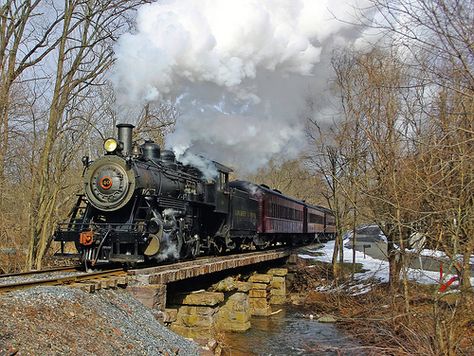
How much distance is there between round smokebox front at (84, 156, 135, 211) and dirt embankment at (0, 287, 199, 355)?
315cm

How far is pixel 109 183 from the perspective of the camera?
11727 millimetres

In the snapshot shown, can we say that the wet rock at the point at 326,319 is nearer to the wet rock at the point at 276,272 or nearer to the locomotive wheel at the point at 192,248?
the wet rock at the point at 276,272

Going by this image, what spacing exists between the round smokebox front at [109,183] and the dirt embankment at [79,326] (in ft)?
10.3

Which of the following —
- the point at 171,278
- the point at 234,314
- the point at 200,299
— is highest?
the point at 171,278

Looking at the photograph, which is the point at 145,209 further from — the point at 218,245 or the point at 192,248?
the point at 218,245

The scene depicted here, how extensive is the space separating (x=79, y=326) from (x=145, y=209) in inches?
199

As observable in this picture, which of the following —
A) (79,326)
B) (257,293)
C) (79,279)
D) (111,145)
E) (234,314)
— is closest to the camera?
(79,326)

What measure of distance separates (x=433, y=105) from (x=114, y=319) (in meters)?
6.17

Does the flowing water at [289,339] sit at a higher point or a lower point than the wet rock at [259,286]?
lower

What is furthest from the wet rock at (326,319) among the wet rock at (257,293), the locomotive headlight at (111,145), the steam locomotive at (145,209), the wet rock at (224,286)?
the locomotive headlight at (111,145)

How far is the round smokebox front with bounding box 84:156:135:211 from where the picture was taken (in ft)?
37.8

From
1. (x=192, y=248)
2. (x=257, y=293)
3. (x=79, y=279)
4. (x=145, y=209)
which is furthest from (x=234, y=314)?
(x=79, y=279)

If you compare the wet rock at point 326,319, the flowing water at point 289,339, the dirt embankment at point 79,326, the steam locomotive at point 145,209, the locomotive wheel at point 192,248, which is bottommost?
the flowing water at point 289,339

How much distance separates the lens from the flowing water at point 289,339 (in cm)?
1320
